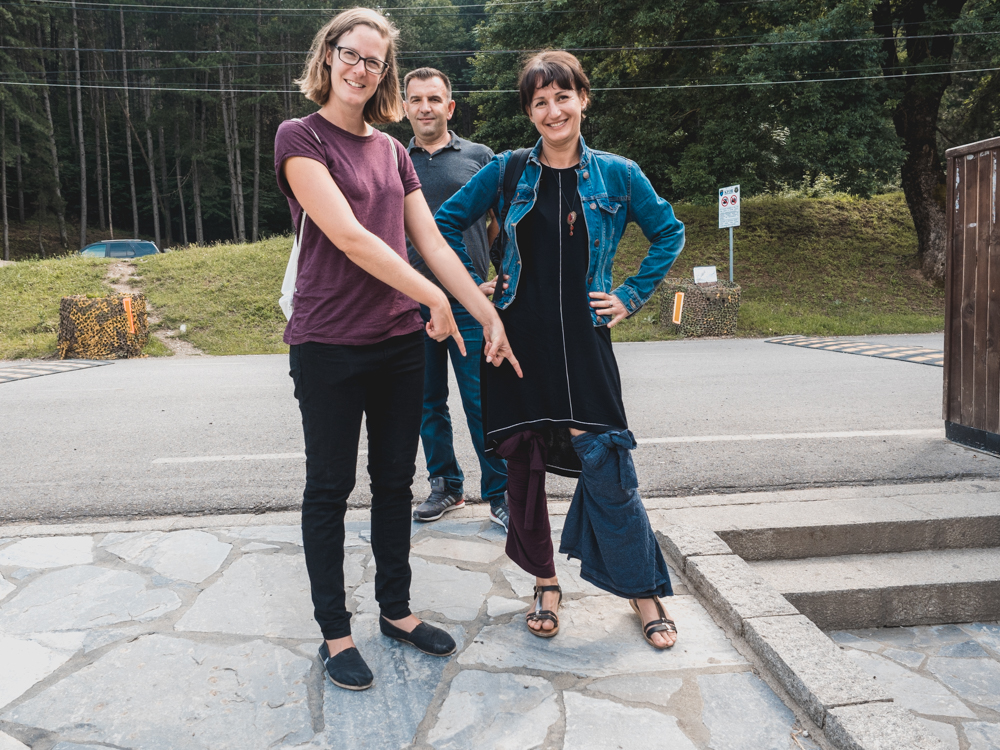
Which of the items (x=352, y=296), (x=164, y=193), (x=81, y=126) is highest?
(x=81, y=126)

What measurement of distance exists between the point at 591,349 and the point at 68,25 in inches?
1758

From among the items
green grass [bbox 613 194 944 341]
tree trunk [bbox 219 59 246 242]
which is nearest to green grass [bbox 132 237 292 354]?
green grass [bbox 613 194 944 341]

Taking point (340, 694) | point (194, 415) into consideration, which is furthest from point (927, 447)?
point (194, 415)

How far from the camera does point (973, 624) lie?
11.1ft

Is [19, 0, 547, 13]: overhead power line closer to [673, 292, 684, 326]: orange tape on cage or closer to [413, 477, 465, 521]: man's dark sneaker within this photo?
[673, 292, 684, 326]: orange tape on cage

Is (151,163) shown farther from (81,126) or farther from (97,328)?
(97,328)

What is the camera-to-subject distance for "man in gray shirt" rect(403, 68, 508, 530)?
3.75 metres

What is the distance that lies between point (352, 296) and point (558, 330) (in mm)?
713

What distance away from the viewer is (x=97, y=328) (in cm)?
1159

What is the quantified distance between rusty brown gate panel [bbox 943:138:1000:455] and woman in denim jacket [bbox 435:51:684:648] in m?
3.02

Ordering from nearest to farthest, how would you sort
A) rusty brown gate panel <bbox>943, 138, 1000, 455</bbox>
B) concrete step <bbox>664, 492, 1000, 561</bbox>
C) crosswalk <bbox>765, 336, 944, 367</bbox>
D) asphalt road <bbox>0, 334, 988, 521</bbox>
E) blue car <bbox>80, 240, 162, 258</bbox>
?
concrete step <bbox>664, 492, 1000, 561</bbox>, asphalt road <bbox>0, 334, 988, 521</bbox>, rusty brown gate panel <bbox>943, 138, 1000, 455</bbox>, crosswalk <bbox>765, 336, 944, 367</bbox>, blue car <bbox>80, 240, 162, 258</bbox>

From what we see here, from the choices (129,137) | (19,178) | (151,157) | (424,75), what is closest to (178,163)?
(151,157)

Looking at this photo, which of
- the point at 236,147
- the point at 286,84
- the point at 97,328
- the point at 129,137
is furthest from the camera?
the point at 129,137

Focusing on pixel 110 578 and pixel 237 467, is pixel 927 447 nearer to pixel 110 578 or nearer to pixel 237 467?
pixel 237 467
